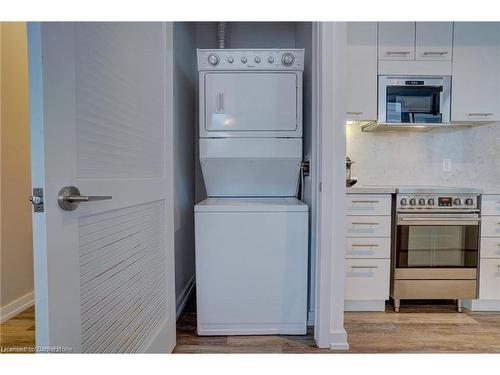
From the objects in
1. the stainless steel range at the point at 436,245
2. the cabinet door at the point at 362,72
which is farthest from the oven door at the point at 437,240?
the cabinet door at the point at 362,72

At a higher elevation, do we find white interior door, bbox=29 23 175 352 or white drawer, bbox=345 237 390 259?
white interior door, bbox=29 23 175 352

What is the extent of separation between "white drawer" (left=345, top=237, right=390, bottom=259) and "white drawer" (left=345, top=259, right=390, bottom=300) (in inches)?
1.9

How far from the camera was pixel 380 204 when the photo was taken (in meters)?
2.06

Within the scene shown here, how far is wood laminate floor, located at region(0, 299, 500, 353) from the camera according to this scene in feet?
5.31

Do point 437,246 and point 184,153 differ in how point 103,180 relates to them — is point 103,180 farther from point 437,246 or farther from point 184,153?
point 437,246

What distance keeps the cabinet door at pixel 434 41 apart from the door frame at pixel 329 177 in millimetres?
1167

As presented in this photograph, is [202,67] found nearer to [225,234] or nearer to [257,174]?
[257,174]

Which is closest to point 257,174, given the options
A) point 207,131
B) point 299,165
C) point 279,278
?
point 299,165

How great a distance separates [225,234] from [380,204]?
1201mm

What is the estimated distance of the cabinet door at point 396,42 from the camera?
2.23 m

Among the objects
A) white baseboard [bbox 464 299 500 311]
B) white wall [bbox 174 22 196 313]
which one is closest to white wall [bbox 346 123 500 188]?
white baseboard [bbox 464 299 500 311]

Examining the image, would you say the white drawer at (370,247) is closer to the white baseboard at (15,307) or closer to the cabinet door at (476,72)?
the cabinet door at (476,72)

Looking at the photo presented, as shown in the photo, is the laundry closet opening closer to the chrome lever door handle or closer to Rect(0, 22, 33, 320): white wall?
the chrome lever door handle

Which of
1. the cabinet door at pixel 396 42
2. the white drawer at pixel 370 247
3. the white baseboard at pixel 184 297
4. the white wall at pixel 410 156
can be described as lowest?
the white baseboard at pixel 184 297
